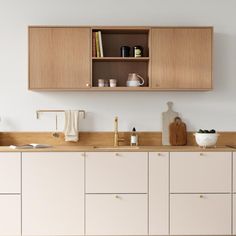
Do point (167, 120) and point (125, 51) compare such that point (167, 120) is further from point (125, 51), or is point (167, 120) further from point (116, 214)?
point (116, 214)

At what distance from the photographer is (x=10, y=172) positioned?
144 inches

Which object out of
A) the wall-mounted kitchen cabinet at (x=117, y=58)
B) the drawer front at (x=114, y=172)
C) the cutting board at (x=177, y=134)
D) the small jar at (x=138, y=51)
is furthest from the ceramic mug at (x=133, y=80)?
the drawer front at (x=114, y=172)

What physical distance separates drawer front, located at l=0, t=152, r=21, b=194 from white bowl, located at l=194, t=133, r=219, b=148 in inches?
64.2

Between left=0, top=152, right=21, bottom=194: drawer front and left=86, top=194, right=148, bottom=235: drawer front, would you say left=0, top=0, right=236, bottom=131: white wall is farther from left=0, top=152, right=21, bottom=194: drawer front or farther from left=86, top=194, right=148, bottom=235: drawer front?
left=86, top=194, right=148, bottom=235: drawer front

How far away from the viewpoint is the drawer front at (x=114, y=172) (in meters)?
3.67

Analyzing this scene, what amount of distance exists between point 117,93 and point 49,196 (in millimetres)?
1227

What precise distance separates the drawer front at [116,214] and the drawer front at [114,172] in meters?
0.07

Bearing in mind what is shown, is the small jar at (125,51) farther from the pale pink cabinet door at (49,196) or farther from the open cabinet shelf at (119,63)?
the pale pink cabinet door at (49,196)

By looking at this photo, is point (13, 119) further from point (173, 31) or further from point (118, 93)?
point (173, 31)

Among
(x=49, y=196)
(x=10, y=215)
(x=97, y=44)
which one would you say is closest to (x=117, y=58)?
(x=97, y=44)

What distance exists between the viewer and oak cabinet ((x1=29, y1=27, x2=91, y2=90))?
12.7 feet

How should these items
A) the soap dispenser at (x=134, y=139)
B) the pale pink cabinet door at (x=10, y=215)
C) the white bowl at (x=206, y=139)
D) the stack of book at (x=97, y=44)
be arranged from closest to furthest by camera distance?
the pale pink cabinet door at (x=10, y=215) → the white bowl at (x=206, y=139) → the stack of book at (x=97, y=44) → the soap dispenser at (x=134, y=139)

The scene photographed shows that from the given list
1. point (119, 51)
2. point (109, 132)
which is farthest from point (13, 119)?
point (119, 51)

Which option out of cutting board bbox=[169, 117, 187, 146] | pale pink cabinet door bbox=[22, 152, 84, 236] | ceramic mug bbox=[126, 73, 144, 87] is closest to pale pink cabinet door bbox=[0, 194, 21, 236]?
pale pink cabinet door bbox=[22, 152, 84, 236]
